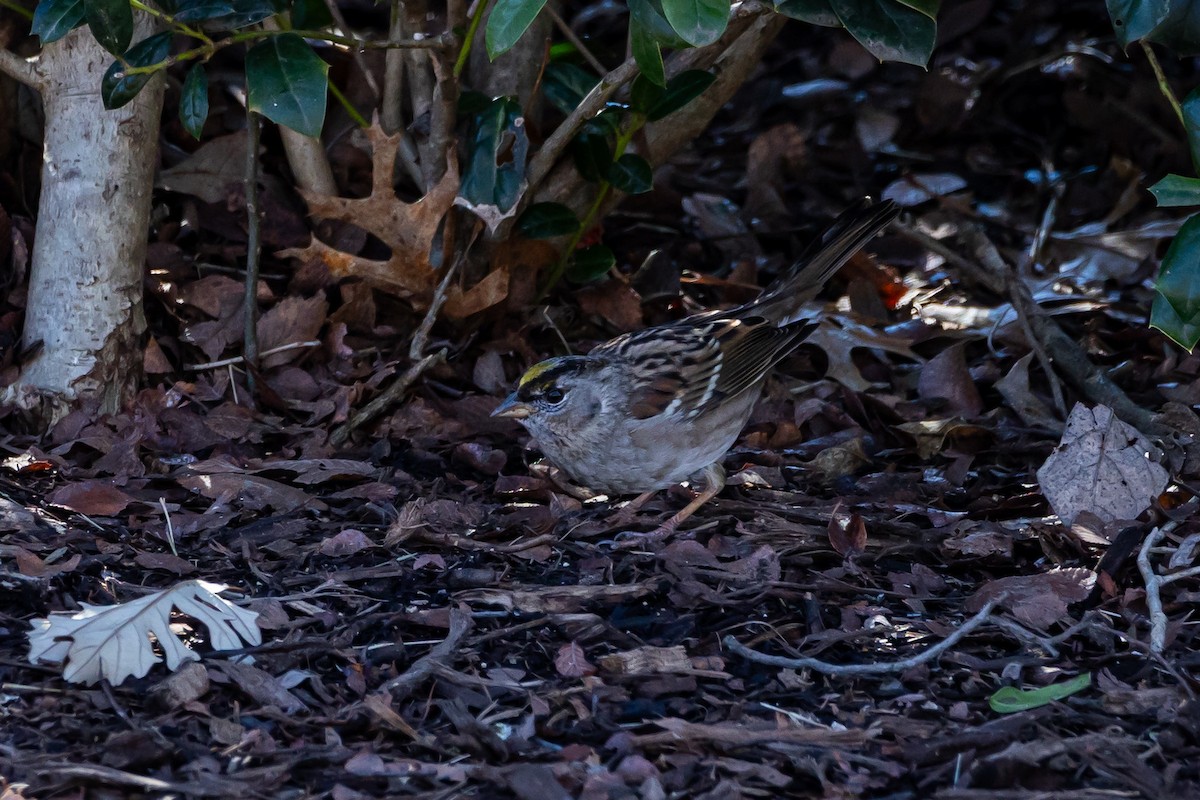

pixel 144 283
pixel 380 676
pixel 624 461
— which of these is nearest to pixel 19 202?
pixel 144 283

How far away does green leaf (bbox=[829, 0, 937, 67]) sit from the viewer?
12.3ft

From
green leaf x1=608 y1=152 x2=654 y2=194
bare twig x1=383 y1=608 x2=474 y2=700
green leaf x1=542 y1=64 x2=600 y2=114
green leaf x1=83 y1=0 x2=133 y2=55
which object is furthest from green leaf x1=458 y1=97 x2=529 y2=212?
bare twig x1=383 y1=608 x2=474 y2=700

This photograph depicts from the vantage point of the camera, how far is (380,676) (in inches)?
130

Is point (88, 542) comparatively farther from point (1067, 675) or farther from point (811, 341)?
point (811, 341)

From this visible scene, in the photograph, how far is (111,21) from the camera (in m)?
3.88

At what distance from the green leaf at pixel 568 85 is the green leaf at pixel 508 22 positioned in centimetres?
166

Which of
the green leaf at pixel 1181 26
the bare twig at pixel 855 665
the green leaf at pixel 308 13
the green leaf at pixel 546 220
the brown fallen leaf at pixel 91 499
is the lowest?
the bare twig at pixel 855 665

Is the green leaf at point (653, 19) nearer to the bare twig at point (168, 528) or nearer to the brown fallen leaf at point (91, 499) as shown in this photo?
the bare twig at point (168, 528)

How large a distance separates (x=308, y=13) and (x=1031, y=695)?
3.25m

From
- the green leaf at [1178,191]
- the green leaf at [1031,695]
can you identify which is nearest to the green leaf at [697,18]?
the green leaf at [1178,191]

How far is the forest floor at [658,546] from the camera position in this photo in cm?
299

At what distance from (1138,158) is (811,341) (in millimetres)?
2828

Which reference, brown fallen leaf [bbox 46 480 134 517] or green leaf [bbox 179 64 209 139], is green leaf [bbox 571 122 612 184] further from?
brown fallen leaf [bbox 46 480 134 517]

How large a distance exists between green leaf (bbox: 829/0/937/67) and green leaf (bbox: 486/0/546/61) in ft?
3.00
